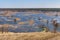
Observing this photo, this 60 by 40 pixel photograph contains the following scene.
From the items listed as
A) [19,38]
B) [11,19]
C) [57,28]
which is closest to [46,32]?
[57,28]

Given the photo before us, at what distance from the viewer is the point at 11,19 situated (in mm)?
1412

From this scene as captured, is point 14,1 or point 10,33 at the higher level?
point 14,1

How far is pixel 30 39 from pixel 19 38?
12 centimetres

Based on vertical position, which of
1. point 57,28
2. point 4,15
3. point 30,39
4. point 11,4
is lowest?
point 30,39

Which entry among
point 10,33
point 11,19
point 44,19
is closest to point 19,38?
point 10,33

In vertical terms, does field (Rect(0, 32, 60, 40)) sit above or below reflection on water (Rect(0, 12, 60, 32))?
below

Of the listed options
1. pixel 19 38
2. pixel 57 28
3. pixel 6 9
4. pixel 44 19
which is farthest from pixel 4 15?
pixel 57 28

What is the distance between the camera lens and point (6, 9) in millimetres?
1436

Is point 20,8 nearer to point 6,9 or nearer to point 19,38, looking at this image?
point 6,9

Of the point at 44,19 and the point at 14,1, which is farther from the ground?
the point at 14,1

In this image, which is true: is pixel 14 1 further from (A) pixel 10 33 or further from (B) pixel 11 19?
(A) pixel 10 33

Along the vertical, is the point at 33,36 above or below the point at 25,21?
below

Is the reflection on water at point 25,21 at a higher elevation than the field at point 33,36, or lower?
higher

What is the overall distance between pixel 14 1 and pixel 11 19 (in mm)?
202
